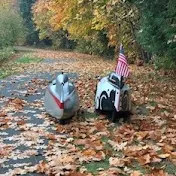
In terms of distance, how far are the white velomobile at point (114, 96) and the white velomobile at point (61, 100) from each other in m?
0.57

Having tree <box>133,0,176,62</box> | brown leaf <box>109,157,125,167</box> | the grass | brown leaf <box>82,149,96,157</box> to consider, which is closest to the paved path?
brown leaf <box>82,149,96,157</box>

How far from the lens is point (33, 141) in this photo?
7.09m

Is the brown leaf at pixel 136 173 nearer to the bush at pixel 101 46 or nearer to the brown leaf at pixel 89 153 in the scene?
the brown leaf at pixel 89 153

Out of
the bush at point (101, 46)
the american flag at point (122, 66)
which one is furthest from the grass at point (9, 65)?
the american flag at point (122, 66)

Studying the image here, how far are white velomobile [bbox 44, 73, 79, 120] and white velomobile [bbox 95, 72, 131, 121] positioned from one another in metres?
0.57

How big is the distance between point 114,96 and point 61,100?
1088 millimetres

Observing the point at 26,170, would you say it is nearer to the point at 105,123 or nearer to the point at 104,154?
the point at 104,154

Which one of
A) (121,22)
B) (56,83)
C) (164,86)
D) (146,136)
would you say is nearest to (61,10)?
(121,22)

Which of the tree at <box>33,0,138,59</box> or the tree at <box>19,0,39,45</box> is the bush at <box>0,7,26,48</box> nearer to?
the tree at <box>33,0,138,59</box>

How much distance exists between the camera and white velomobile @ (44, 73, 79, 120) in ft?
27.2

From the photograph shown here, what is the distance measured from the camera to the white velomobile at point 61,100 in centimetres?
830

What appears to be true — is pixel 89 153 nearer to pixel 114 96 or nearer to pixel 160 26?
pixel 114 96

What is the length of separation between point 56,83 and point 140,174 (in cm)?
411

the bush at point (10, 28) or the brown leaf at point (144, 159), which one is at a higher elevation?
the bush at point (10, 28)
